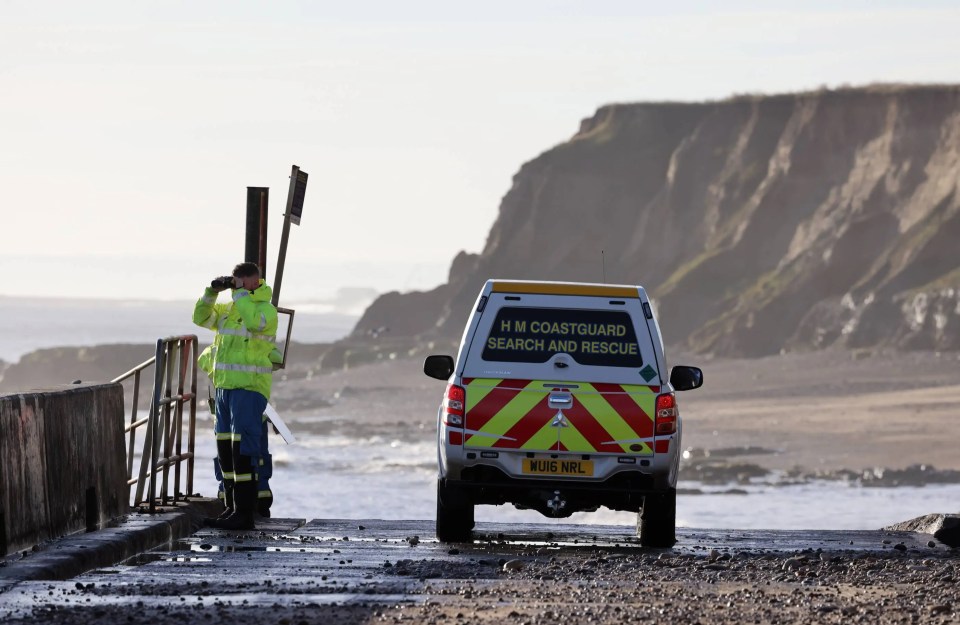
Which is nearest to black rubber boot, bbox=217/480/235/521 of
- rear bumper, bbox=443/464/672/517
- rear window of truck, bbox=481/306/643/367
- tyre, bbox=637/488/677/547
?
rear bumper, bbox=443/464/672/517

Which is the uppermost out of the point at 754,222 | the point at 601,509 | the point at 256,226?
the point at 754,222

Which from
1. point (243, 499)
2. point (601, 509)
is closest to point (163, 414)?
point (243, 499)

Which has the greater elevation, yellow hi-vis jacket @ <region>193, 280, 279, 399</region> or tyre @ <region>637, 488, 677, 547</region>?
yellow hi-vis jacket @ <region>193, 280, 279, 399</region>

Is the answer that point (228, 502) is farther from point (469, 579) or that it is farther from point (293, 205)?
point (469, 579)

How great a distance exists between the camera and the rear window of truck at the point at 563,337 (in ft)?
46.4

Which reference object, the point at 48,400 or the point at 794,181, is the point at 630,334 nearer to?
the point at 48,400

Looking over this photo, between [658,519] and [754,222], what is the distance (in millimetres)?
94368

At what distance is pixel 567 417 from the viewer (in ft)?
45.6

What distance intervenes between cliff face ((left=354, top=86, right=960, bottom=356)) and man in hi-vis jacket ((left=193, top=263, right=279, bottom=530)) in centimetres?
6972

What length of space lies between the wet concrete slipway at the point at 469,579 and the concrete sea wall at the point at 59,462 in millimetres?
223

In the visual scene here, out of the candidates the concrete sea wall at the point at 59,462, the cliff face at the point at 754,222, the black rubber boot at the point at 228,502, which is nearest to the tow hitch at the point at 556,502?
the black rubber boot at the point at 228,502

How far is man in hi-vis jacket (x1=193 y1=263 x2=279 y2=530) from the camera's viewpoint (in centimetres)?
1477

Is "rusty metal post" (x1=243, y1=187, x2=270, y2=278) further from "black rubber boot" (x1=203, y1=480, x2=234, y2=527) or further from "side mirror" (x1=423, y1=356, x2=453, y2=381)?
"side mirror" (x1=423, y1=356, x2=453, y2=381)

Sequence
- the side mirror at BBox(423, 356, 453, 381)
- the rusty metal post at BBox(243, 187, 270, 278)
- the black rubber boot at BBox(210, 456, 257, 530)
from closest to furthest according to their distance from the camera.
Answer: the side mirror at BBox(423, 356, 453, 381), the black rubber boot at BBox(210, 456, 257, 530), the rusty metal post at BBox(243, 187, 270, 278)
